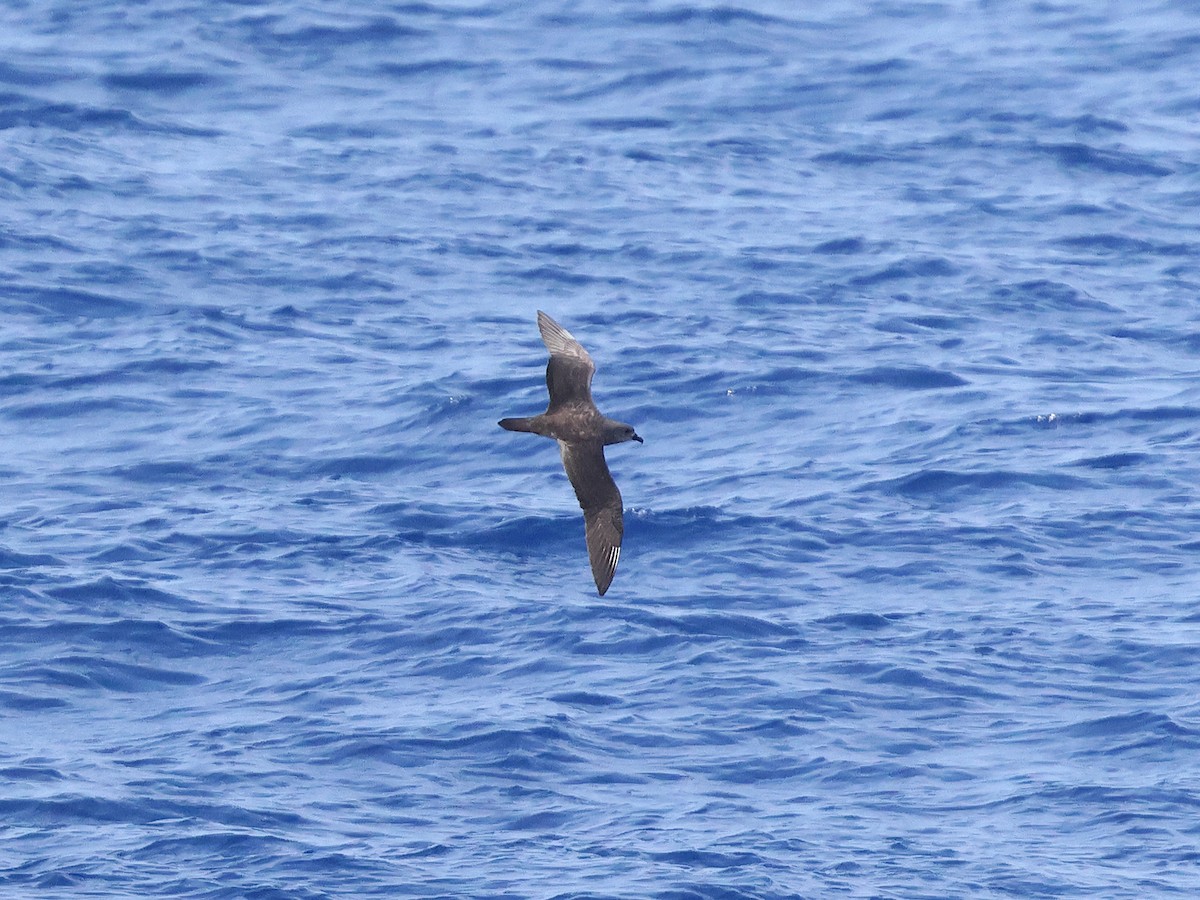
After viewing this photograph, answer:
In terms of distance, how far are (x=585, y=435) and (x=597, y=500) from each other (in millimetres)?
593

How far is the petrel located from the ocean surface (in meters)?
3.15

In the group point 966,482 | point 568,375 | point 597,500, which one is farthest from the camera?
point 966,482

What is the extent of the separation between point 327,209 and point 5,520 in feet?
27.4

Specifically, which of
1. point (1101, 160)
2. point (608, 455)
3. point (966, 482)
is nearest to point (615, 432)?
point (608, 455)

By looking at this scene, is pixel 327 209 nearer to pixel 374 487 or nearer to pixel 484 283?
pixel 484 283

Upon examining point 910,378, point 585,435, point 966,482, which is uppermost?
point 585,435

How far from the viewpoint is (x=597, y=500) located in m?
14.9

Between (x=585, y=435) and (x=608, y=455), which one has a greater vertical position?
(x=585, y=435)

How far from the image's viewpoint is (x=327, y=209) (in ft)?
93.7

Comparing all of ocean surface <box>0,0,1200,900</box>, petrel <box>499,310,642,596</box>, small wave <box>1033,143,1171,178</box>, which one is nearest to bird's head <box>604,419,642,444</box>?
petrel <box>499,310,642,596</box>

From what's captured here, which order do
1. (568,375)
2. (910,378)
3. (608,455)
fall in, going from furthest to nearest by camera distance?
(910,378)
(608,455)
(568,375)

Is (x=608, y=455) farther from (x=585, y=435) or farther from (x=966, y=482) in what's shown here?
(x=585, y=435)

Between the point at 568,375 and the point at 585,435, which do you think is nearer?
the point at 585,435

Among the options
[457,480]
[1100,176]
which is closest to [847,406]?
[457,480]
